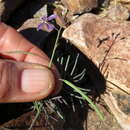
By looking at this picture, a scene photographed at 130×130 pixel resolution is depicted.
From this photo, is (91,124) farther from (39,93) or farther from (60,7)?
(60,7)

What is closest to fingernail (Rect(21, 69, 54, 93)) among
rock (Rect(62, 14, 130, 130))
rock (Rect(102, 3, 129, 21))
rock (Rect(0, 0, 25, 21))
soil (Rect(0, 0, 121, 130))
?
soil (Rect(0, 0, 121, 130))

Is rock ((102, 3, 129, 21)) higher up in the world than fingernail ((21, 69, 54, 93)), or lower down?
lower down

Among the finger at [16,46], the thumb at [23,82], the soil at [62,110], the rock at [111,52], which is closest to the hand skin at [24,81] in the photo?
the thumb at [23,82]

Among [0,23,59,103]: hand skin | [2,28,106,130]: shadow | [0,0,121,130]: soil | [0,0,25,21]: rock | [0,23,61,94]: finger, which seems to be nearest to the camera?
[0,23,59,103]: hand skin

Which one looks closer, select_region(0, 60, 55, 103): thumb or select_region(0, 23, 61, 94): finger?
select_region(0, 60, 55, 103): thumb

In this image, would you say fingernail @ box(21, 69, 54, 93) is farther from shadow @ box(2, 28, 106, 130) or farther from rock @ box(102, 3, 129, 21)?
rock @ box(102, 3, 129, 21)

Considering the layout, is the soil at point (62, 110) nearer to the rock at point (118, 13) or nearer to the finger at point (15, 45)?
the finger at point (15, 45)
